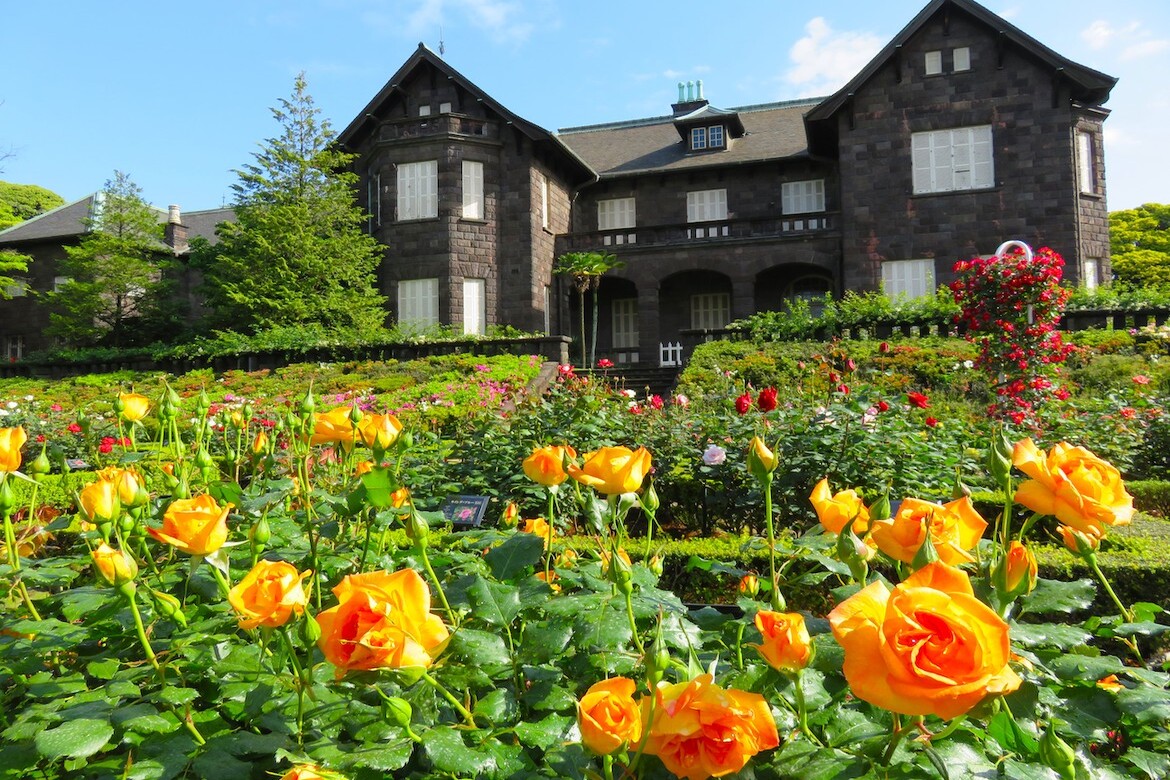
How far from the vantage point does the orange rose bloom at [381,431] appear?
69.1 inches

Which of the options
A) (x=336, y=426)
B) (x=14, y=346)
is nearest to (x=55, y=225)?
(x=14, y=346)

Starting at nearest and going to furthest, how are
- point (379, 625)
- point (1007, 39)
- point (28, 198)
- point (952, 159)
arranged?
point (379, 625) → point (1007, 39) → point (952, 159) → point (28, 198)

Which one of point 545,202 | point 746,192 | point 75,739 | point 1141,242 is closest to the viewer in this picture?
point 75,739

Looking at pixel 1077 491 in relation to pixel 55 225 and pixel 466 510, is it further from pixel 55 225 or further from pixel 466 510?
pixel 55 225

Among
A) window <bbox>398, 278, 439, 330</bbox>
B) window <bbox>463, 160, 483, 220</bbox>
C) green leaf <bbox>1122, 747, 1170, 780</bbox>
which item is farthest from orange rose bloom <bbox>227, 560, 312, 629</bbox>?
window <bbox>463, 160, 483, 220</bbox>

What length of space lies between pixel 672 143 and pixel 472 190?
27.1 ft

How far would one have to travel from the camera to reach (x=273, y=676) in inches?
55.8

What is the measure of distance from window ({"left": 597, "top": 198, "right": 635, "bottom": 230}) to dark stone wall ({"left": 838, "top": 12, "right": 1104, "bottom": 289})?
7.13 meters

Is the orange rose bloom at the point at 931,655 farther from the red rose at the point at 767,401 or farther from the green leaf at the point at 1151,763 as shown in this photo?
the red rose at the point at 767,401

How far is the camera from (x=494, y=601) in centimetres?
150

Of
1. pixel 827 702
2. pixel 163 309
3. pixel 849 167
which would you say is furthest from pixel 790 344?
pixel 163 309

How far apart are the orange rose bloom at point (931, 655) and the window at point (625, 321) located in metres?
23.6

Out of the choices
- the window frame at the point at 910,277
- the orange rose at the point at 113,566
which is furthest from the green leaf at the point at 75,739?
the window frame at the point at 910,277

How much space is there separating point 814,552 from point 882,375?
33.4ft
